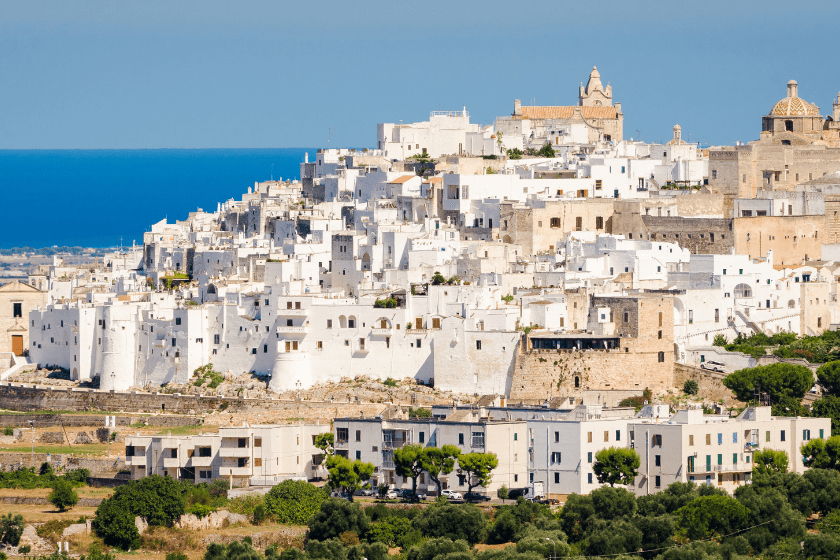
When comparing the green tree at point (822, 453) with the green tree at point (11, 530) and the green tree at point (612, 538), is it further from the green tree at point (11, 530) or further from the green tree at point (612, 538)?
the green tree at point (11, 530)

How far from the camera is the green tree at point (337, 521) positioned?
4941 cm

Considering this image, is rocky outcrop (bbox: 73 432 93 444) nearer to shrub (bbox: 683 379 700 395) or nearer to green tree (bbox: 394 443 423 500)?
green tree (bbox: 394 443 423 500)

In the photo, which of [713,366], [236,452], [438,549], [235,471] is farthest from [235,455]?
[713,366]

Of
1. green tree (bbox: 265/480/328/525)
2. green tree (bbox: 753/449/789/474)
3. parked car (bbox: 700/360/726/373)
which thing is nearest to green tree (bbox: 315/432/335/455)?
green tree (bbox: 265/480/328/525)

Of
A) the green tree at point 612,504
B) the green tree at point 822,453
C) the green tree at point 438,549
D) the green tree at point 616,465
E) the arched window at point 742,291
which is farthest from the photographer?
the arched window at point 742,291

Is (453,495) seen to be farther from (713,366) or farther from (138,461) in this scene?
(713,366)

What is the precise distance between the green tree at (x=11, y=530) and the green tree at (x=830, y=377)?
2420cm

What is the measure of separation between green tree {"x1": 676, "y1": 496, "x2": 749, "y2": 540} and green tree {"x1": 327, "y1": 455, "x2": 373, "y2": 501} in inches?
367

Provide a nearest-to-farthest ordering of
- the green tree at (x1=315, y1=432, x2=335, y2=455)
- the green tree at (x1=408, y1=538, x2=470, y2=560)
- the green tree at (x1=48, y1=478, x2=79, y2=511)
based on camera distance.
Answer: the green tree at (x1=408, y1=538, x2=470, y2=560) < the green tree at (x1=48, y1=478, x2=79, y2=511) < the green tree at (x1=315, y1=432, x2=335, y2=455)

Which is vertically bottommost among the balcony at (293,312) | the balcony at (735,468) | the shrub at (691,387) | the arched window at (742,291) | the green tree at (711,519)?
the green tree at (711,519)

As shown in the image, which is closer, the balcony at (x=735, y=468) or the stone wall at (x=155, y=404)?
the balcony at (x=735, y=468)

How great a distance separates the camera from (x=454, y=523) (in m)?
48.7

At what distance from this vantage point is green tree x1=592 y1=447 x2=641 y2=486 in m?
51.7

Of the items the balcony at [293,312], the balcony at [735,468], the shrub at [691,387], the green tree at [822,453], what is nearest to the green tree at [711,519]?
the balcony at [735,468]
